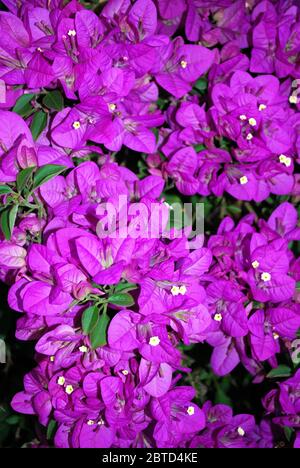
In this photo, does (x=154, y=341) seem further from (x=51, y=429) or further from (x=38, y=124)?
(x=38, y=124)

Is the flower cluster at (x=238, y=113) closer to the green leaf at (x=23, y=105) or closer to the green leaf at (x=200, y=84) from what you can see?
the green leaf at (x=200, y=84)

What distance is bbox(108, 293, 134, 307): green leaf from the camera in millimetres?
899

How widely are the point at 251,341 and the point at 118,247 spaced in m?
0.40

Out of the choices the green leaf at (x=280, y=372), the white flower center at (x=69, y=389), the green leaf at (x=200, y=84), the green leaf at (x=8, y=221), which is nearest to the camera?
the green leaf at (x=8, y=221)

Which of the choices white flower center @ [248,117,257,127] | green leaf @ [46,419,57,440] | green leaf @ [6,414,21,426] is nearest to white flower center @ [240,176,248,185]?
white flower center @ [248,117,257,127]

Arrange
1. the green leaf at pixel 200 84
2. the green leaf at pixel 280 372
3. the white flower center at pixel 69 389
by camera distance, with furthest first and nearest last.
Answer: the green leaf at pixel 200 84
the green leaf at pixel 280 372
the white flower center at pixel 69 389

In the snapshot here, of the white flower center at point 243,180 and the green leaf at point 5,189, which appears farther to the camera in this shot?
the white flower center at point 243,180

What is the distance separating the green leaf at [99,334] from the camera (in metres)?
0.92

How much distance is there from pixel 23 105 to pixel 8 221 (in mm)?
282

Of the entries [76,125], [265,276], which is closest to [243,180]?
[265,276]

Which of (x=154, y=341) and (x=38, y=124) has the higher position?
(x=38, y=124)

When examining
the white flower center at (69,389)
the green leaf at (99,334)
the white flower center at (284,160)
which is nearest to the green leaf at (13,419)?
the white flower center at (69,389)

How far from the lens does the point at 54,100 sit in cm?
102

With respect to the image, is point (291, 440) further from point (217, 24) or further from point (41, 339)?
point (217, 24)
